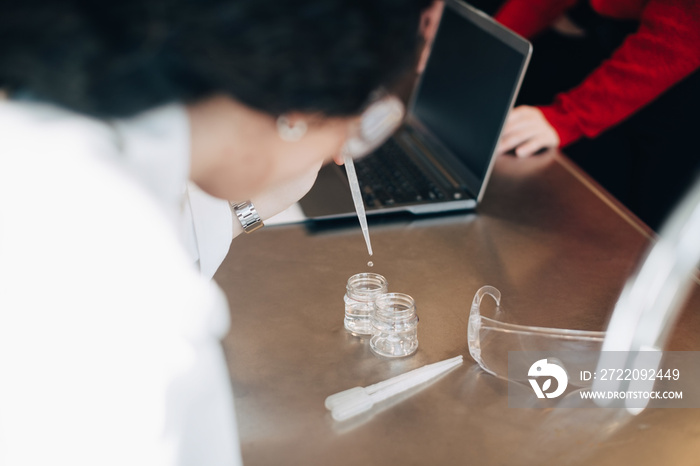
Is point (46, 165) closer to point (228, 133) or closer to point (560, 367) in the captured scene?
point (228, 133)

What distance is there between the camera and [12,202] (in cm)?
59

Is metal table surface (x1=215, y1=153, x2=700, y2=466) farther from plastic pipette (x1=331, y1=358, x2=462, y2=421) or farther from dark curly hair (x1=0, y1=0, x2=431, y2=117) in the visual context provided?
dark curly hair (x1=0, y1=0, x2=431, y2=117)

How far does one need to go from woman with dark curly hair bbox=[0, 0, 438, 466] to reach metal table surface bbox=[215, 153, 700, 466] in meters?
0.26

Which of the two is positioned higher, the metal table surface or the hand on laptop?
the hand on laptop

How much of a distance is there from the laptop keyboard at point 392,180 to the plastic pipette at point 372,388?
51cm

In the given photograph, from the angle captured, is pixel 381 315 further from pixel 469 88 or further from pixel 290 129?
pixel 469 88

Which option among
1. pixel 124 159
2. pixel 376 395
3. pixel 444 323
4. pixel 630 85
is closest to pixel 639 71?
pixel 630 85

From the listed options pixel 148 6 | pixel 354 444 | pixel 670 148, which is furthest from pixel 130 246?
pixel 670 148

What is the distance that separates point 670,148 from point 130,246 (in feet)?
6.49

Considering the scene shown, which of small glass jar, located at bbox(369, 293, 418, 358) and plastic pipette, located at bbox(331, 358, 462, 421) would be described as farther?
small glass jar, located at bbox(369, 293, 418, 358)

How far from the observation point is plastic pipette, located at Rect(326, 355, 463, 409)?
35.4 inches

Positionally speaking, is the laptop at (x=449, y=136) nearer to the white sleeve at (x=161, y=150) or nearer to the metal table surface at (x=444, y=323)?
the metal table surface at (x=444, y=323)

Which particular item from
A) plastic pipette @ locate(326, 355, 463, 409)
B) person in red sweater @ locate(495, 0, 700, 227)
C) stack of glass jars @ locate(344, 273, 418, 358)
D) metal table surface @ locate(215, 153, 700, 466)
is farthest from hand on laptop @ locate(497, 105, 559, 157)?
plastic pipette @ locate(326, 355, 463, 409)

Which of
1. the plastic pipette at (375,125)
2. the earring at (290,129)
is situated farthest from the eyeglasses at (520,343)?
the earring at (290,129)
